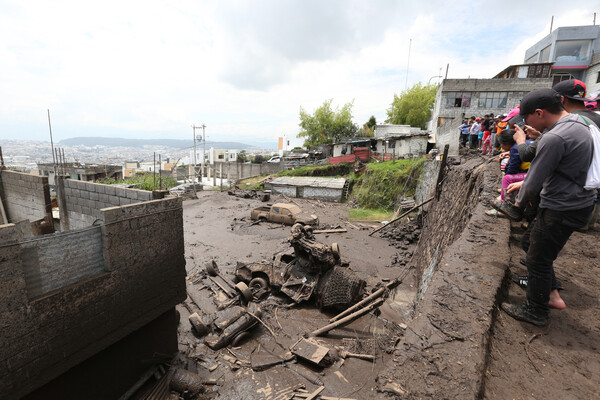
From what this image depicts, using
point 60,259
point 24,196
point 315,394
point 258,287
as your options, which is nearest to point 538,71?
point 258,287

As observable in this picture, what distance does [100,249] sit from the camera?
5266 millimetres

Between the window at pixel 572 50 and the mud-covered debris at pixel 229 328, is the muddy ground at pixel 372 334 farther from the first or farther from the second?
the window at pixel 572 50

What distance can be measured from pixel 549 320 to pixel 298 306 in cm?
688

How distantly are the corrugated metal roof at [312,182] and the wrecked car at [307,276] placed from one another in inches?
692

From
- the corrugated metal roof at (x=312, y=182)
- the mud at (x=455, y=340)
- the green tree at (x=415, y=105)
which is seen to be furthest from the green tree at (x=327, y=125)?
the mud at (x=455, y=340)

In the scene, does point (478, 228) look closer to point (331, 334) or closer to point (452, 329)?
point (452, 329)

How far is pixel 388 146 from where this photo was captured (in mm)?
32062

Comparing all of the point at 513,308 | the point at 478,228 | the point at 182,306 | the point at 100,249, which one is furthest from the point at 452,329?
the point at 182,306

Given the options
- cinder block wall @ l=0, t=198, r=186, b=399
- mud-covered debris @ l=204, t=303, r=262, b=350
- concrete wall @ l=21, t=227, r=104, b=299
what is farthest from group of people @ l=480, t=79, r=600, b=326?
concrete wall @ l=21, t=227, r=104, b=299

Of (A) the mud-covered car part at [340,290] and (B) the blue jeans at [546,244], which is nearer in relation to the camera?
(B) the blue jeans at [546,244]

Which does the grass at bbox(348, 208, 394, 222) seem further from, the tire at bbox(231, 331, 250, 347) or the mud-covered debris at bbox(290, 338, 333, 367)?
the mud-covered debris at bbox(290, 338, 333, 367)

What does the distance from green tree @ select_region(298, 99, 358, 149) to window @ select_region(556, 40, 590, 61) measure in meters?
29.1

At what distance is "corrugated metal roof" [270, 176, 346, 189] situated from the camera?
26984mm

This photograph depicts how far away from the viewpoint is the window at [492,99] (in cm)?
2906
